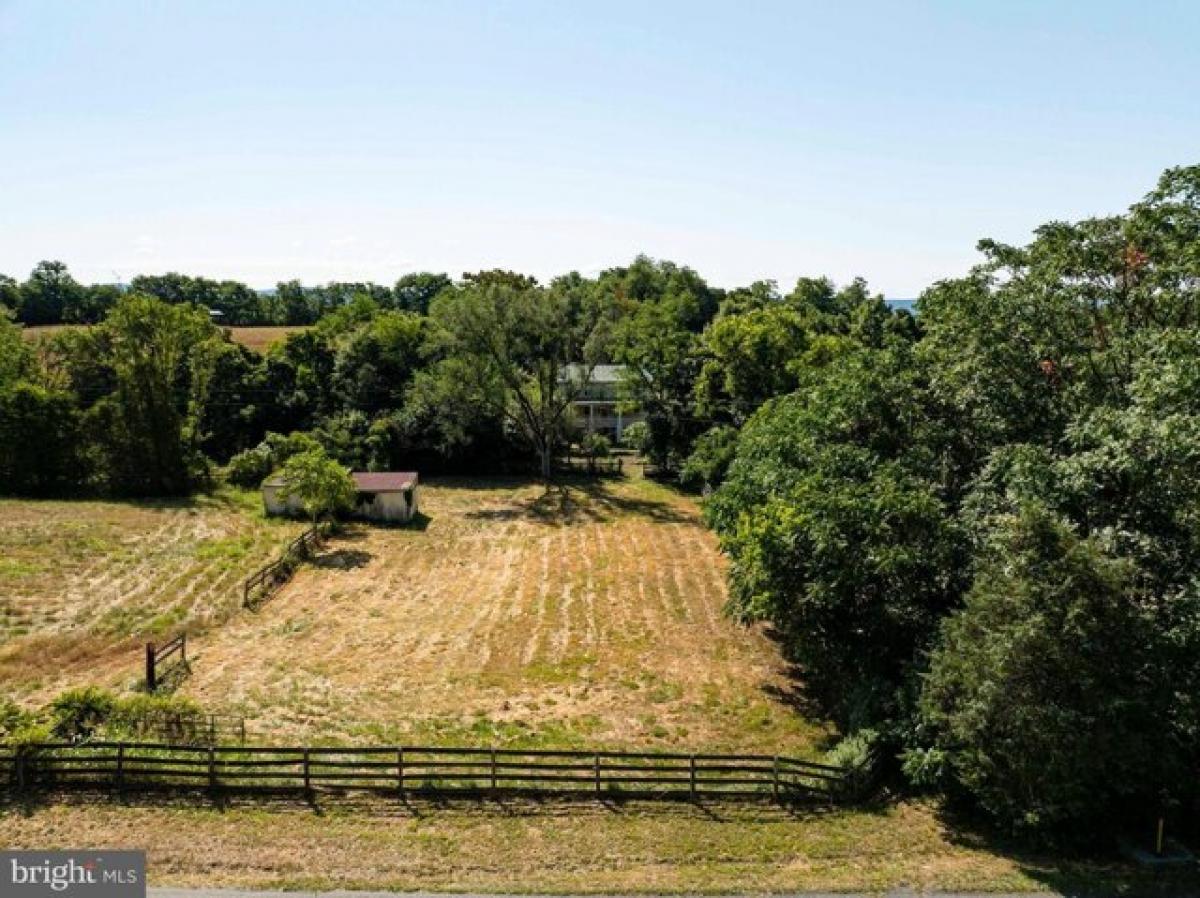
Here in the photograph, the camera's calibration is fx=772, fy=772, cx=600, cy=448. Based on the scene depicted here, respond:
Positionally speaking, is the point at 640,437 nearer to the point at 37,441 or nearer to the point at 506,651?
the point at 506,651

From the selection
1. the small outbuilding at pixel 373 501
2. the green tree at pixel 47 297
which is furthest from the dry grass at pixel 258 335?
the small outbuilding at pixel 373 501

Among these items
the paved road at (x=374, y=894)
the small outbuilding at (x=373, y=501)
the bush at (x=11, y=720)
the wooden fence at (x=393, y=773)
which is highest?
the small outbuilding at (x=373, y=501)

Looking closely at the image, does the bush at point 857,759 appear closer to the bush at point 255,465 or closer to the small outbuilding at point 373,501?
the small outbuilding at point 373,501

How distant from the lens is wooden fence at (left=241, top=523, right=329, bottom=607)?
28.2 metres

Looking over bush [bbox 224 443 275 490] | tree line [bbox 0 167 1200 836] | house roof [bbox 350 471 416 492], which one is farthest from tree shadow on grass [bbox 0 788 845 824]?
bush [bbox 224 443 275 490]

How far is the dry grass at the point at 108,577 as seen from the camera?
22.5 m

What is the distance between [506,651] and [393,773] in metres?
8.11

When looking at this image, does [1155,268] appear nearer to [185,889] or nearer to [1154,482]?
[1154,482]

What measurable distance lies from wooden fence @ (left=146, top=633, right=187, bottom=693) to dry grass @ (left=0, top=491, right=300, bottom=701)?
79 cm

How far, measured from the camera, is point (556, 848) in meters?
14.3

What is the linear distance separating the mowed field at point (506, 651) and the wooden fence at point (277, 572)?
622 millimetres

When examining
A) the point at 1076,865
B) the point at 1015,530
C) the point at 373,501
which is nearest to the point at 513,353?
the point at 373,501

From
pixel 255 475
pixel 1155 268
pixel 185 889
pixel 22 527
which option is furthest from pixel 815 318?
pixel 185 889

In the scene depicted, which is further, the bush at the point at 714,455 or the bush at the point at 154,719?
the bush at the point at 714,455
